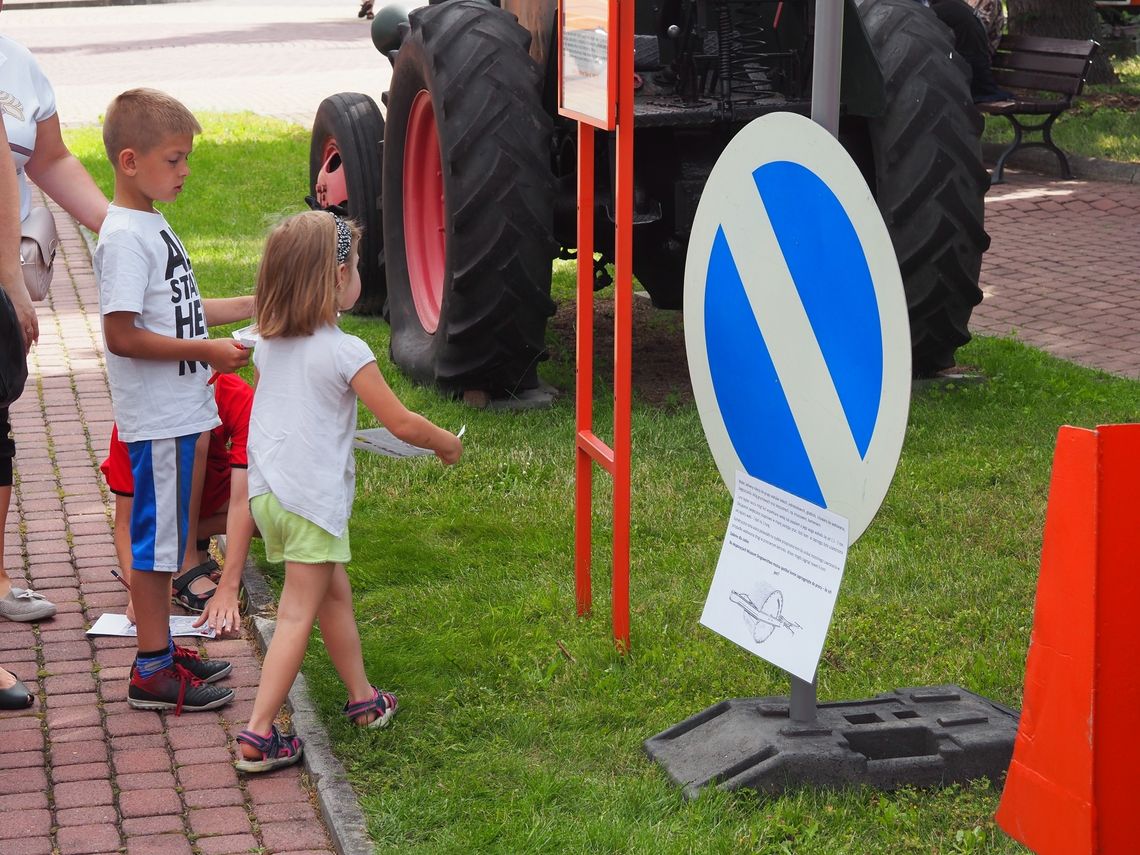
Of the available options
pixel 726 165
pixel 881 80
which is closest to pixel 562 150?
pixel 881 80

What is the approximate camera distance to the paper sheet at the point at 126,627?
457 cm

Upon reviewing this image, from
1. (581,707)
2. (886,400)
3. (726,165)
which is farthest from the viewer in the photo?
(581,707)

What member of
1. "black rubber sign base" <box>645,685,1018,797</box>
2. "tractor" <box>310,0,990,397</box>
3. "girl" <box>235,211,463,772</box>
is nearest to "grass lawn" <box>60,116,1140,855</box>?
"black rubber sign base" <box>645,685,1018,797</box>

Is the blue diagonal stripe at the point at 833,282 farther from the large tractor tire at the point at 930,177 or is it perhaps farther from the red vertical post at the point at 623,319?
the large tractor tire at the point at 930,177

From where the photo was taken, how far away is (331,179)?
8258 mm

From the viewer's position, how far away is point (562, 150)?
6.72 m

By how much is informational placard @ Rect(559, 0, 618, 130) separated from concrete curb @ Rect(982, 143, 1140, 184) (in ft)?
30.6

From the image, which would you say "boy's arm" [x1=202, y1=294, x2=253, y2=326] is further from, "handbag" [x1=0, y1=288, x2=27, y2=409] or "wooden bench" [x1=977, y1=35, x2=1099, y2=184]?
"wooden bench" [x1=977, y1=35, x2=1099, y2=184]

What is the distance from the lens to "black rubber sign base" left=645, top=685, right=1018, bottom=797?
340 cm

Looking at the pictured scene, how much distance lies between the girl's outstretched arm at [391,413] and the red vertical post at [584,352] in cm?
75

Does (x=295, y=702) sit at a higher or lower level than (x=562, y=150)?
lower

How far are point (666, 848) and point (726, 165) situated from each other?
1501 mm

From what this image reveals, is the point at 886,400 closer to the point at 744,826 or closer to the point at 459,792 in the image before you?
the point at 744,826

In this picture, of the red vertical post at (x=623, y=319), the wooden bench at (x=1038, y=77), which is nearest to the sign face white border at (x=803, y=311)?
the red vertical post at (x=623, y=319)
